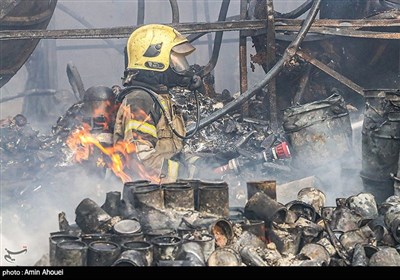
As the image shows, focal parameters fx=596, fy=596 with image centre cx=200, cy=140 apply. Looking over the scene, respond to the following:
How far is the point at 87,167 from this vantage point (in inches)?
276

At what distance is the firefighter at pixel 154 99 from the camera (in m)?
6.08

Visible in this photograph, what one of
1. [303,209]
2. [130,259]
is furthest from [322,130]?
[130,259]

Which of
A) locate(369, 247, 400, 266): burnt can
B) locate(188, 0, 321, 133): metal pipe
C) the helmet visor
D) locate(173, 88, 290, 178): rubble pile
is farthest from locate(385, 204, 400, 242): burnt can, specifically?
locate(188, 0, 321, 133): metal pipe

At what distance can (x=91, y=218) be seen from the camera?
4988 mm

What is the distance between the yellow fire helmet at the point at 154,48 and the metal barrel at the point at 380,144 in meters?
2.10

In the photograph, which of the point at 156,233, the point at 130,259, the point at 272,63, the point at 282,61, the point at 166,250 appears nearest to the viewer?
the point at 130,259

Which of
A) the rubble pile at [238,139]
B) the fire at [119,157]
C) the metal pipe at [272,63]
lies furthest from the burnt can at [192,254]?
the metal pipe at [272,63]

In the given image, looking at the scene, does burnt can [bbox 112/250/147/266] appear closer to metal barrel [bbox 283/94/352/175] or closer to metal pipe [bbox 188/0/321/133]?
metal barrel [bbox 283/94/352/175]

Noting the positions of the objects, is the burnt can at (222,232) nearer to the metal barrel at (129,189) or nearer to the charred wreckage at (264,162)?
the charred wreckage at (264,162)

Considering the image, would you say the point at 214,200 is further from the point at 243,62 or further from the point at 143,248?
the point at 243,62

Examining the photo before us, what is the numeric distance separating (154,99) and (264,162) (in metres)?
2.74

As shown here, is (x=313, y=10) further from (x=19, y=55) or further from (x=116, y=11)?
(x=116, y=11)

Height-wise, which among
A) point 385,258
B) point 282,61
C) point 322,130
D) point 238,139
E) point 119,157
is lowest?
point 385,258

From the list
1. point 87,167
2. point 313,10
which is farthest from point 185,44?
point 313,10
